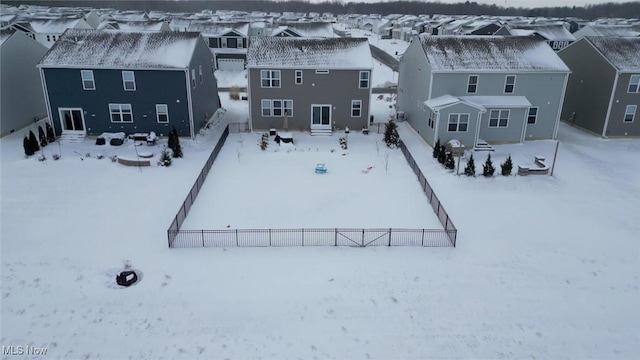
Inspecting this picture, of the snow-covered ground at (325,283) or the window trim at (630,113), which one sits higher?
the window trim at (630,113)

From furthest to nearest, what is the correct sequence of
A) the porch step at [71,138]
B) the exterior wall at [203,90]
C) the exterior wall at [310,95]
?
1. the exterior wall at [310,95]
2. the exterior wall at [203,90]
3. the porch step at [71,138]

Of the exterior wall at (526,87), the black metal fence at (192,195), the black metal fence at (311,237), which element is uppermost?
the exterior wall at (526,87)

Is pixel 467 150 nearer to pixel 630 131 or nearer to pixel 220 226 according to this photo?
pixel 630 131

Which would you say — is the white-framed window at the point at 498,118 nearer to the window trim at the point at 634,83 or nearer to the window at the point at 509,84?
the window at the point at 509,84

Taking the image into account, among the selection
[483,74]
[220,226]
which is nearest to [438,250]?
[220,226]

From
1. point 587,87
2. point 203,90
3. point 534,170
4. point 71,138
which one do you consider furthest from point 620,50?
point 71,138

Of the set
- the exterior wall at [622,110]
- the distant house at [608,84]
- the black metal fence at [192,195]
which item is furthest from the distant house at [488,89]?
the black metal fence at [192,195]
